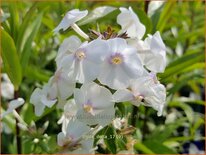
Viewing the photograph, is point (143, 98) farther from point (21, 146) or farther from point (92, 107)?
point (21, 146)

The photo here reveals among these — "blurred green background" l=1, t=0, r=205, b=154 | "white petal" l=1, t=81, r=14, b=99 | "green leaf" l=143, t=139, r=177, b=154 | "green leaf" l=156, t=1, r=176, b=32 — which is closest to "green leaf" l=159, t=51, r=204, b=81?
"blurred green background" l=1, t=0, r=205, b=154

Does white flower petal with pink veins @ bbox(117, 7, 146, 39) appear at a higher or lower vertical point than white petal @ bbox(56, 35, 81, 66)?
higher

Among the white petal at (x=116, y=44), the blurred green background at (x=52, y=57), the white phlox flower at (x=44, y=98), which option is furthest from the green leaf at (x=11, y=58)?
the white petal at (x=116, y=44)

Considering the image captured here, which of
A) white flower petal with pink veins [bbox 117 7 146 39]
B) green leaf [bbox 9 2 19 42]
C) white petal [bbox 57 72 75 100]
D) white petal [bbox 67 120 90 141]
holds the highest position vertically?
green leaf [bbox 9 2 19 42]

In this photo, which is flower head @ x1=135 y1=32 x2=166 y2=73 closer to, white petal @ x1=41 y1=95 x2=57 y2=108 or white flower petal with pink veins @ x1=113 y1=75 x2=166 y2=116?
white flower petal with pink veins @ x1=113 y1=75 x2=166 y2=116

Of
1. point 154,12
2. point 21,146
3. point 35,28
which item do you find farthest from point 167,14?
point 21,146

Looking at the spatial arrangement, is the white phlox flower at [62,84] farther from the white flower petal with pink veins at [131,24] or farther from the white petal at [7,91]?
the white petal at [7,91]

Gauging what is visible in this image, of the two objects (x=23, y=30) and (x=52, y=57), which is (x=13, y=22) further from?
(x=52, y=57)
